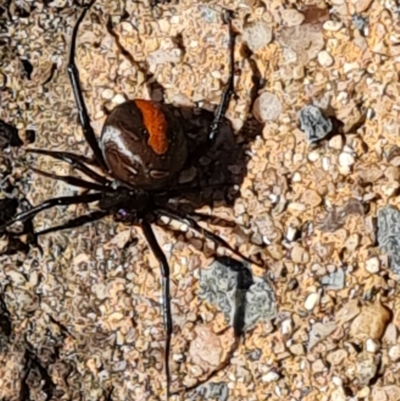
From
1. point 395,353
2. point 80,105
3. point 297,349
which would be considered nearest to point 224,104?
point 80,105

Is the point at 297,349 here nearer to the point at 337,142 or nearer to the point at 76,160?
the point at 337,142

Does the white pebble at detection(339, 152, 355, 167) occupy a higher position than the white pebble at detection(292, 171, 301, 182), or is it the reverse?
the white pebble at detection(339, 152, 355, 167)

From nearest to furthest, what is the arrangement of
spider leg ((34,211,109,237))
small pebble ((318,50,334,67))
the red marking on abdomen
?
the red marking on abdomen < small pebble ((318,50,334,67)) < spider leg ((34,211,109,237))

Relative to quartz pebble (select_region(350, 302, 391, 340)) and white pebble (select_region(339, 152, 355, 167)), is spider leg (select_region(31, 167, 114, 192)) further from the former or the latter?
quartz pebble (select_region(350, 302, 391, 340))

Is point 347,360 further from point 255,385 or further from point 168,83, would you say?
point 168,83

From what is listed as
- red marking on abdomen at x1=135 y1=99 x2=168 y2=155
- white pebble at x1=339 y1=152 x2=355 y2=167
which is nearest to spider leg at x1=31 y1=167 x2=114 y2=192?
red marking on abdomen at x1=135 y1=99 x2=168 y2=155

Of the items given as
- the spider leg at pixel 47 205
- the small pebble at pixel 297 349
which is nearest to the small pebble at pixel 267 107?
the spider leg at pixel 47 205

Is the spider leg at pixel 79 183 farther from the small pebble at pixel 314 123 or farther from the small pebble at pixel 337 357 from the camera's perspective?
the small pebble at pixel 337 357
